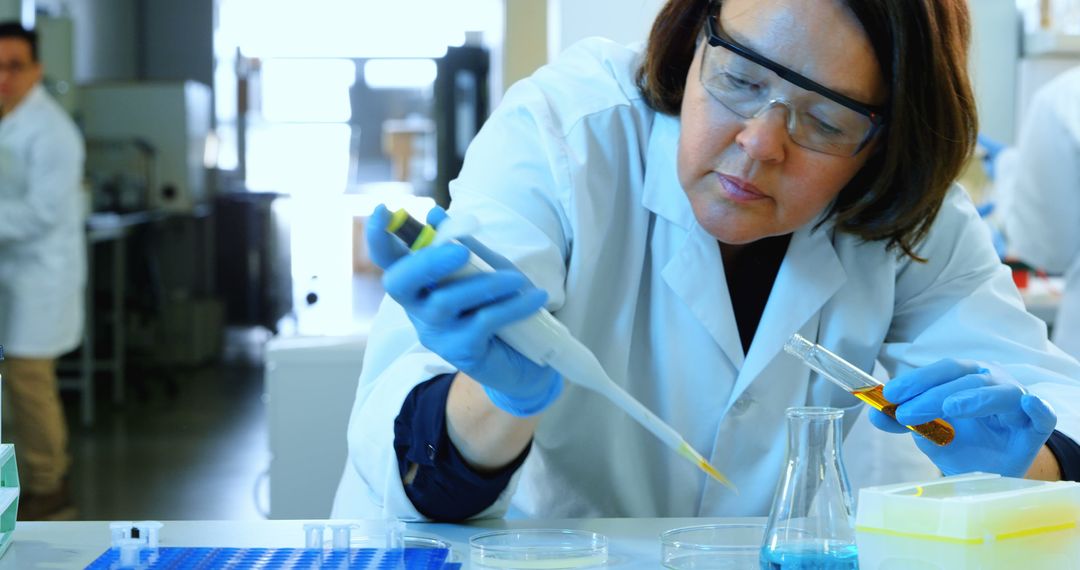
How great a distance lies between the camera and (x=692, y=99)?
122 cm

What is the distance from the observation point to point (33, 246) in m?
4.54

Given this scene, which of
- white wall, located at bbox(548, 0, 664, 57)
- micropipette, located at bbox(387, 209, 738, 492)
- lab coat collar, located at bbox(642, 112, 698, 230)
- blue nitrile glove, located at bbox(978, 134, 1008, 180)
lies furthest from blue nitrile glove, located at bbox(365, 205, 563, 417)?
blue nitrile glove, located at bbox(978, 134, 1008, 180)

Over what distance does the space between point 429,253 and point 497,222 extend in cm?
32

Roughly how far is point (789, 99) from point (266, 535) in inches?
25.6

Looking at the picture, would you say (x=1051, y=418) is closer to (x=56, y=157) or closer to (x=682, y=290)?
(x=682, y=290)

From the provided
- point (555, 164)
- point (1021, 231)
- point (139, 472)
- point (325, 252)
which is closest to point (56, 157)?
point (139, 472)

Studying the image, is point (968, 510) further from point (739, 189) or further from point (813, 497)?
A: point (739, 189)

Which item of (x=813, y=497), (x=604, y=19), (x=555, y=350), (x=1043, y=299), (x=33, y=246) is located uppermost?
(x=604, y=19)

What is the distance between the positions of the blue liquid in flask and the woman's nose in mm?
395

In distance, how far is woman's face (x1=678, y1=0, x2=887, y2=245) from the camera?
115cm

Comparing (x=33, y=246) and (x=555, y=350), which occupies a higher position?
(x=555, y=350)

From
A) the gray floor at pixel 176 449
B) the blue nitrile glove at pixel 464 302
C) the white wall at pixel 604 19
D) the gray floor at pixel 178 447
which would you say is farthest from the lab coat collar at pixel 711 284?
the gray floor at pixel 176 449

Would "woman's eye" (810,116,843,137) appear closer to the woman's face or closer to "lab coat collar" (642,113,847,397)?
the woman's face

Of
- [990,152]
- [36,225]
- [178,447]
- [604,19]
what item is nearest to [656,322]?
[604,19]
